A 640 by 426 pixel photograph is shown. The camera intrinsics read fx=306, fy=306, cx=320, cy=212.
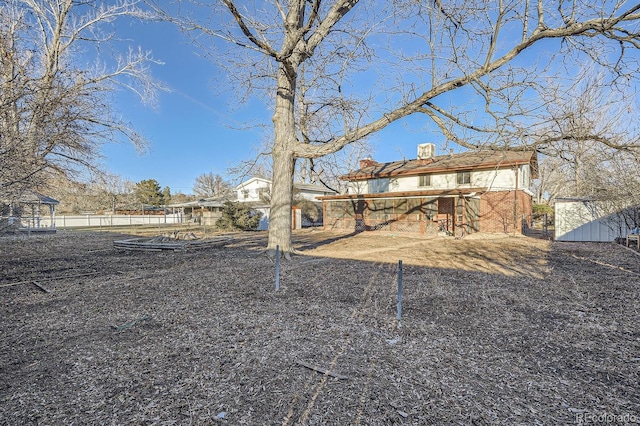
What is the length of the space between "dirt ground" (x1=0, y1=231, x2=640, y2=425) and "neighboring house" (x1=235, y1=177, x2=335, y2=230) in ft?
65.4

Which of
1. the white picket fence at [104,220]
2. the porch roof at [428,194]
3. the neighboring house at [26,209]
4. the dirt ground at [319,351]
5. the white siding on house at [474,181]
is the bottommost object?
the dirt ground at [319,351]

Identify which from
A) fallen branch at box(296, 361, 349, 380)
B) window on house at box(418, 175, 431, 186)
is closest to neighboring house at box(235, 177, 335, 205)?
window on house at box(418, 175, 431, 186)

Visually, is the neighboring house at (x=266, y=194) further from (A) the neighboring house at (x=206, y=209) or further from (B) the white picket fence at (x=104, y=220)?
(B) the white picket fence at (x=104, y=220)

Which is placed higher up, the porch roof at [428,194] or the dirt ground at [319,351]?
the porch roof at [428,194]

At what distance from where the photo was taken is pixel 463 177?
1930 centimetres

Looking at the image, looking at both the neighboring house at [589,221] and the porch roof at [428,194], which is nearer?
the neighboring house at [589,221]

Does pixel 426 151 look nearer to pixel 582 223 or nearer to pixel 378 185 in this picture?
pixel 378 185

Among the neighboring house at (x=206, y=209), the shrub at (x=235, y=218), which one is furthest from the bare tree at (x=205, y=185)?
the shrub at (x=235, y=218)

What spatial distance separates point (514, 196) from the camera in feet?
57.6

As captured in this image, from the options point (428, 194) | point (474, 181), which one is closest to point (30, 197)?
point (428, 194)

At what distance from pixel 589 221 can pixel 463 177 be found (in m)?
6.89

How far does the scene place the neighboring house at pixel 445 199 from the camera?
57.9 feet

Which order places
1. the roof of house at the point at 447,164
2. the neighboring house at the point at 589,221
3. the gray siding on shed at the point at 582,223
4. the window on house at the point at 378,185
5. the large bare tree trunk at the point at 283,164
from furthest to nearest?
1. the window on house at the point at 378,185
2. the roof of house at the point at 447,164
3. the gray siding on shed at the point at 582,223
4. the neighboring house at the point at 589,221
5. the large bare tree trunk at the point at 283,164

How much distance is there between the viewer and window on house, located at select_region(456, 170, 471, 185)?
19.1m
